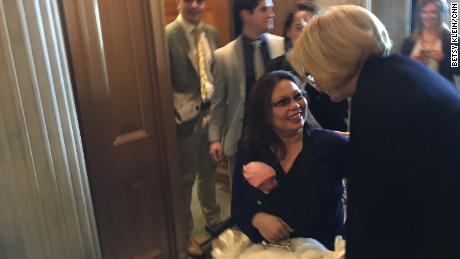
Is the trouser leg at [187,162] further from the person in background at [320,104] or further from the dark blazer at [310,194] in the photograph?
the dark blazer at [310,194]

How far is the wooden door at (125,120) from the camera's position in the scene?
144 centimetres

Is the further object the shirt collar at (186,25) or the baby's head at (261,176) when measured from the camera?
the shirt collar at (186,25)

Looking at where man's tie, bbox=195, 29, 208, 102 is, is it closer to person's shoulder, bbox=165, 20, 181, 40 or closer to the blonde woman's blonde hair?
person's shoulder, bbox=165, 20, 181, 40

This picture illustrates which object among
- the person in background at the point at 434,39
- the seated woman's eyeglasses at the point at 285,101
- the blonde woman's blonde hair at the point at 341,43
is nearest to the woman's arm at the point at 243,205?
the seated woman's eyeglasses at the point at 285,101

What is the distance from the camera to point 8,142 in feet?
3.47

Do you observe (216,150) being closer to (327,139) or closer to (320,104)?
(320,104)

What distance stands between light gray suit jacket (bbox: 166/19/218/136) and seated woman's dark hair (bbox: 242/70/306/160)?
666 mm

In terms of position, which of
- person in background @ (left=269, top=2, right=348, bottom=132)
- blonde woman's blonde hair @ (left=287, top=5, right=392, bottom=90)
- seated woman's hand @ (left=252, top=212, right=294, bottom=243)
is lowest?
seated woman's hand @ (left=252, top=212, right=294, bottom=243)

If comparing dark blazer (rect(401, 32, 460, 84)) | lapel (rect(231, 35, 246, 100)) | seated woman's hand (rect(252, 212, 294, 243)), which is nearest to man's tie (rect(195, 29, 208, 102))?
lapel (rect(231, 35, 246, 100))

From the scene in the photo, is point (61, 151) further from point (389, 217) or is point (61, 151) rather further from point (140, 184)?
point (389, 217)

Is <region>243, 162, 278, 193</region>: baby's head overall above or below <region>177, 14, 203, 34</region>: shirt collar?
below

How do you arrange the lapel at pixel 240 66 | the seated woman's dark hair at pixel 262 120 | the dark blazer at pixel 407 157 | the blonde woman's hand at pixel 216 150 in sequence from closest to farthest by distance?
the dark blazer at pixel 407 157 → the seated woman's dark hair at pixel 262 120 → the lapel at pixel 240 66 → the blonde woman's hand at pixel 216 150

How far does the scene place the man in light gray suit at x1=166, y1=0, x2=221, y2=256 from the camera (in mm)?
2029

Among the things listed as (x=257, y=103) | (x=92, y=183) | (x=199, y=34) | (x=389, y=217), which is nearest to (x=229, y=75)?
(x=199, y=34)
